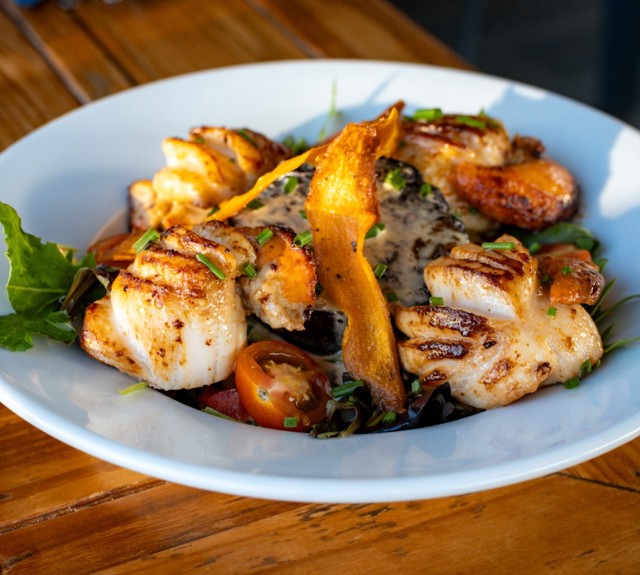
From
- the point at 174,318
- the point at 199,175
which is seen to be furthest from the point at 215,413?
the point at 199,175

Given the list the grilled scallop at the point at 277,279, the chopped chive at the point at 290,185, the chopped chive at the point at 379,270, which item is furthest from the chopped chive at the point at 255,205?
the chopped chive at the point at 379,270

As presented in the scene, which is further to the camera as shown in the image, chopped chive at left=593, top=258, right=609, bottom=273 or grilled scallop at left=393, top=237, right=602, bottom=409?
chopped chive at left=593, top=258, right=609, bottom=273

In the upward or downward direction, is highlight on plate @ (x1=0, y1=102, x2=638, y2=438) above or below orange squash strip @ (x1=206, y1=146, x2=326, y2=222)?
below

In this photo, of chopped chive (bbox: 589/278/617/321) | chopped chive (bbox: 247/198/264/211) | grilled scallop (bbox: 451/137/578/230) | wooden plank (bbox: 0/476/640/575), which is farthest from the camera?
grilled scallop (bbox: 451/137/578/230)

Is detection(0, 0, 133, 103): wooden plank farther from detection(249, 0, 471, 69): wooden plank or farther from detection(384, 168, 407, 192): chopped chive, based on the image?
detection(384, 168, 407, 192): chopped chive

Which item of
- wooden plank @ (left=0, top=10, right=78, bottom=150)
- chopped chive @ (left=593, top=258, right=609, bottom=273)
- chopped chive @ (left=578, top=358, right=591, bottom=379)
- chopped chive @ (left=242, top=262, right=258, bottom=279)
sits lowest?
chopped chive @ (left=593, top=258, right=609, bottom=273)

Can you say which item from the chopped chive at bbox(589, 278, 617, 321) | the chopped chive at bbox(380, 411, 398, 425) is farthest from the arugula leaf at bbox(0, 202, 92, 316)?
the chopped chive at bbox(589, 278, 617, 321)

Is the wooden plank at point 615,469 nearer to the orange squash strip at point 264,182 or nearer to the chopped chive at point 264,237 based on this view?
the chopped chive at point 264,237
